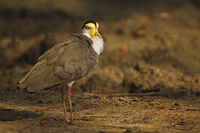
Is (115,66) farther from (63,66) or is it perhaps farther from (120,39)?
(63,66)

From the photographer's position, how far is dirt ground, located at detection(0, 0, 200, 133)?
4.45 metres

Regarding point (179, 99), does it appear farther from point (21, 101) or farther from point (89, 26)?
point (21, 101)

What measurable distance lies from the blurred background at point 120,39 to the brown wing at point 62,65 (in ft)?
7.16

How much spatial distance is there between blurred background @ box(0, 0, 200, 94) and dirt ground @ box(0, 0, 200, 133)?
19mm

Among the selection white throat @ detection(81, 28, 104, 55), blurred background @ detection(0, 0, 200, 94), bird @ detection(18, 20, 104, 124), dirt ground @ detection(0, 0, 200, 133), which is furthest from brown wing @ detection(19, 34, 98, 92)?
blurred background @ detection(0, 0, 200, 94)

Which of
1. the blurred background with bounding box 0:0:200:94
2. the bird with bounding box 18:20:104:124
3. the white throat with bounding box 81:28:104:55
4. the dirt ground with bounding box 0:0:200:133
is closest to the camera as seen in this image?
the bird with bounding box 18:20:104:124

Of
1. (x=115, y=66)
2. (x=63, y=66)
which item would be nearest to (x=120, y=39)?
(x=115, y=66)

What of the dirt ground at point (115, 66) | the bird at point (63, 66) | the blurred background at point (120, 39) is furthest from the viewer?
the blurred background at point (120, 39)

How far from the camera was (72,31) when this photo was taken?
9.76 meters

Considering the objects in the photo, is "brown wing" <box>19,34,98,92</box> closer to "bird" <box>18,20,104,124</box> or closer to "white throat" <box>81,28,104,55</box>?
"bird" <box>18,20,104,124</box>

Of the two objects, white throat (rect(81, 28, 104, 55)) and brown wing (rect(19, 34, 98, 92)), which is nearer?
brown wing (rect(19, 34, 98, 92))

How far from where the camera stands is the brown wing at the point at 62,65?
171 inches

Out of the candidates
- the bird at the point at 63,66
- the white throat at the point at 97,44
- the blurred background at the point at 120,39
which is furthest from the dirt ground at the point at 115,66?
the white throat at the point at 97,44

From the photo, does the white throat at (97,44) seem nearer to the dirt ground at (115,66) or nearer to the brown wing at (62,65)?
the brown wing at (62,65)
